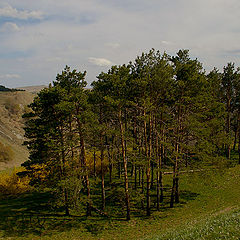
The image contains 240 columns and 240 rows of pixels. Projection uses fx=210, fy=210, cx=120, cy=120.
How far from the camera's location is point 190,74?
20.3m

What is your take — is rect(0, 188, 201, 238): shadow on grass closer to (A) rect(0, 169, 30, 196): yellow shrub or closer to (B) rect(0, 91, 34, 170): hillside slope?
(A) rect(0, 169, 30, 196): yellow shrub

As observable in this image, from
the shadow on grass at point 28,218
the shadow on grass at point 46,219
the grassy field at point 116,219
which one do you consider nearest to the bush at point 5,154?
the shadow on grass at point 28,218

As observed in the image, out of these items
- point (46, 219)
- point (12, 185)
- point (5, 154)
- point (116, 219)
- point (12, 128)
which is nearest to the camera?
point (116, 219)

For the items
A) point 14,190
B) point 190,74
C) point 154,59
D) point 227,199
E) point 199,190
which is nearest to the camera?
point 154,59

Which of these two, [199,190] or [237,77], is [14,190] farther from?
[237,77]

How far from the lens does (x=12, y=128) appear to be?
69.1 meters

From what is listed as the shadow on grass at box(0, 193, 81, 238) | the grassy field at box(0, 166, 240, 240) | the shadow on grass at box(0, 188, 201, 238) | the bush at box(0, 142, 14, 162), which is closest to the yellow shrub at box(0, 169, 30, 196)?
the shadow on grass at box(0, 193, 81, 238)

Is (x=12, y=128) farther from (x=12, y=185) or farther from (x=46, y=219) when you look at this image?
A: (x=46, y=219)

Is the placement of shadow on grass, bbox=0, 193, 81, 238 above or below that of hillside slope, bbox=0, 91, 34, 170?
below

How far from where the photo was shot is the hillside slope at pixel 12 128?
176 ft

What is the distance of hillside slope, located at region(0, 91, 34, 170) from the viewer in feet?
176

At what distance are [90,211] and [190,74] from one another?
16930 millimetres

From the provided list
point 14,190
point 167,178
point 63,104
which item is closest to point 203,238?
point 63,104

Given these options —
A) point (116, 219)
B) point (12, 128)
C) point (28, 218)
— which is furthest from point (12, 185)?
point (12, 128)
